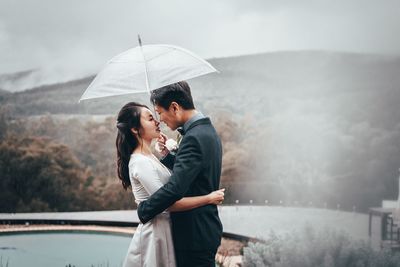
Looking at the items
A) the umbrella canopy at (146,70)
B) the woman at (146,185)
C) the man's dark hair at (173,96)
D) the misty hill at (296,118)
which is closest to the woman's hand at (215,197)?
the woman at (146,185)

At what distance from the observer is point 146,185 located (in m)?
2.42

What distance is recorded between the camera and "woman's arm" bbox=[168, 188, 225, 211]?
2.42 meters

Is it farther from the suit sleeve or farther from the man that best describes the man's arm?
the suit sleeve

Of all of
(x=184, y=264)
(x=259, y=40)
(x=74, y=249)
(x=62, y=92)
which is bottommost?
(x=74, y=249)

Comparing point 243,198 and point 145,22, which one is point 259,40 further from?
point 243,198

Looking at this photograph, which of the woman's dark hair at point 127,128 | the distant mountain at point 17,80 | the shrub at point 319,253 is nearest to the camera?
the woman's dark hair at point 127,128

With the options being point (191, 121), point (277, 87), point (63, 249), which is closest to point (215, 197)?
point (191, 121)

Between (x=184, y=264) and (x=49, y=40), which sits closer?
(x=184, y=264)

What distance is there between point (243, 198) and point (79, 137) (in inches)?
73.6

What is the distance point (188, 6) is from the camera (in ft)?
20.4

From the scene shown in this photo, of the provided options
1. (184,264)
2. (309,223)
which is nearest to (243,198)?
(309,223)

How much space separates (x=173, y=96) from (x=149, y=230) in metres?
0.56

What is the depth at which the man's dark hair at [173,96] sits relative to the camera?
249 cm

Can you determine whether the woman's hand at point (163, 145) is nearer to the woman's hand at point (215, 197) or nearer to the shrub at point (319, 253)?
the woman's hand at point (215, 197)
